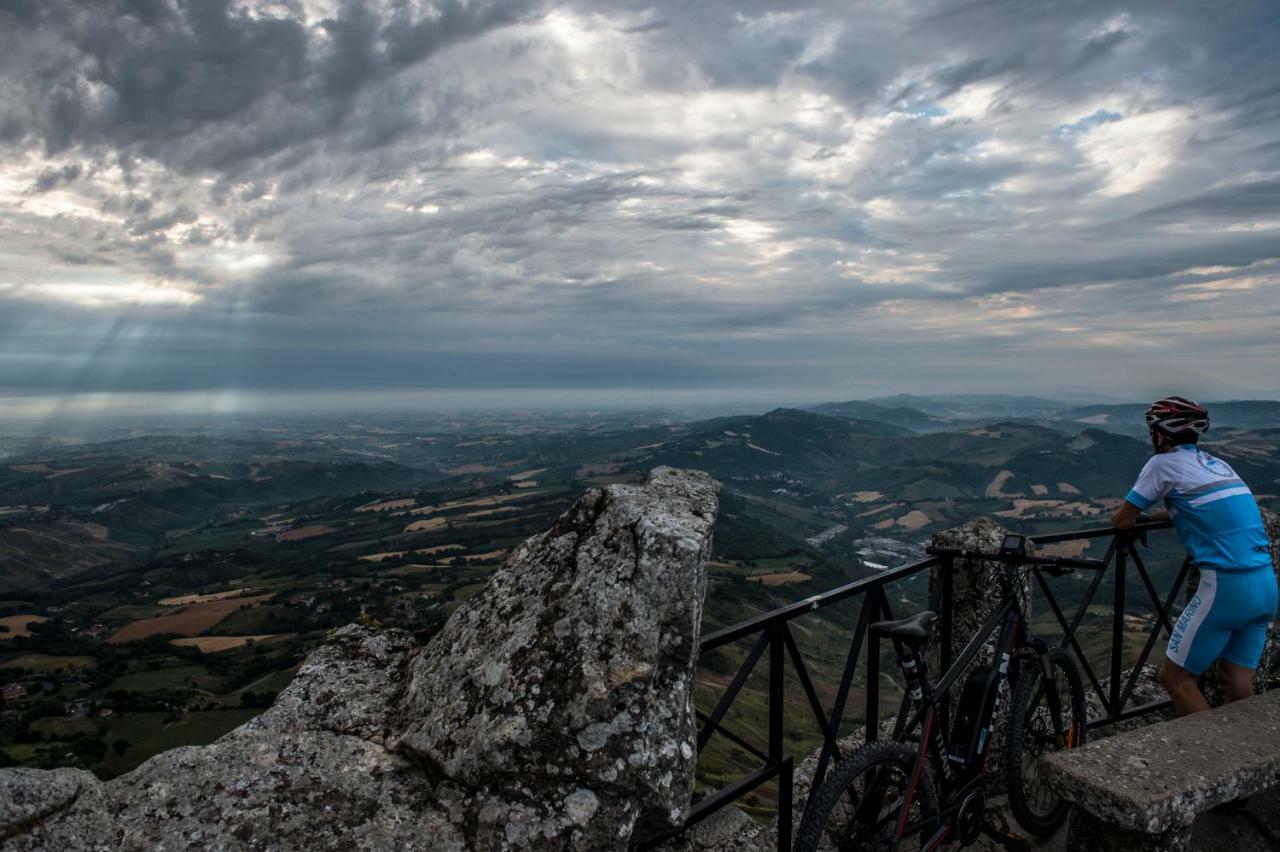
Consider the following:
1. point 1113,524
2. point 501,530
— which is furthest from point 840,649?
point 1113,524

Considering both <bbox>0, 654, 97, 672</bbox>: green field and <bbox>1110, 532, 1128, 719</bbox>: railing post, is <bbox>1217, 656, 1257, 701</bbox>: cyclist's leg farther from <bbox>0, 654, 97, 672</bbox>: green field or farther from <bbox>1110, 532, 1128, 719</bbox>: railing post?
<bbox>0, 654, 97, 672</bbox>: green field

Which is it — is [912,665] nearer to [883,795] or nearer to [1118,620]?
[883,795]

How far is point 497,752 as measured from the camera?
145 inches

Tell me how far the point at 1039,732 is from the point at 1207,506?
2.72m

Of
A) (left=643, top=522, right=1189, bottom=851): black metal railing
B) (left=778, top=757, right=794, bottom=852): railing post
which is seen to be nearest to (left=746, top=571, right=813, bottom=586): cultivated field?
(left=643, top=522, right=1189, bottom=851): black metal railing

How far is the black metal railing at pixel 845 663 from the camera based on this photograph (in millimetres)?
4891

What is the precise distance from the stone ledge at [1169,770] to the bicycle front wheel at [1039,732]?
112 cm

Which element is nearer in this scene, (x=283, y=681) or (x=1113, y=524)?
(x=1113, y=524)

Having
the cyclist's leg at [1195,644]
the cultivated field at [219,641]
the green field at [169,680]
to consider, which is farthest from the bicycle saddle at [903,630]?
the cultivated field at [219,641]

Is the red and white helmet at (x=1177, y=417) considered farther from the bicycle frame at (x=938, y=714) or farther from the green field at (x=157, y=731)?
the green field at (x=157, y=731)

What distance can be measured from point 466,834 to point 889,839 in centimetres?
320

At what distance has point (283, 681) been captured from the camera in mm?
97375

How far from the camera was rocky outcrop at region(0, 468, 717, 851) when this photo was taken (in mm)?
3436

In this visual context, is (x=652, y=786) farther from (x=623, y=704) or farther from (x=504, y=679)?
(x=504, y=679)
